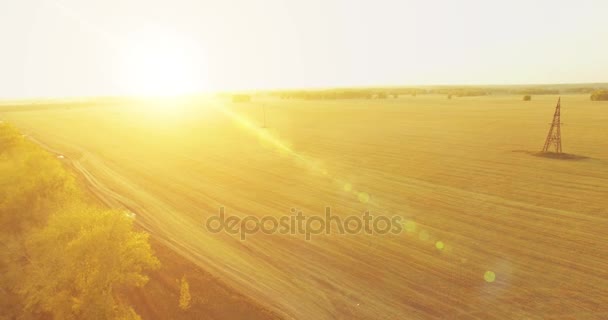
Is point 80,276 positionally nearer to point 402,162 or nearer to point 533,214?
point 533,214

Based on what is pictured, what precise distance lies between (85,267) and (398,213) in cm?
1633

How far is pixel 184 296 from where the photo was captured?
41.7 feet

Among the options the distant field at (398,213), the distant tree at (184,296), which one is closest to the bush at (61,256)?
the distant tree at (184,296)

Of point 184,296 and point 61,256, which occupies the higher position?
point 61,256

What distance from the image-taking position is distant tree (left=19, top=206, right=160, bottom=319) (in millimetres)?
10836

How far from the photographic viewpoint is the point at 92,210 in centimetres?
1466

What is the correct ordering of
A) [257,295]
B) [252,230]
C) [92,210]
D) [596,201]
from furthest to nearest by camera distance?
1. [596,201]
2. [252,230]
3. [92,210]
4. [257,295]

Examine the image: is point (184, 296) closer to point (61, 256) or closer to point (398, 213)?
point (61, 256)

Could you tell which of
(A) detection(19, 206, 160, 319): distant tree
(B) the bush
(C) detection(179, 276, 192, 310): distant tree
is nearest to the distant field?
(C) detection(179, 276, 192, 310): distant tree

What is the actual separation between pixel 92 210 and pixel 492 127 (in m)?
55.6

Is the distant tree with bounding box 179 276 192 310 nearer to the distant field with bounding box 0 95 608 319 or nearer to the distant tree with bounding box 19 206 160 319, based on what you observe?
the distant tree with bounding box 19 206 160 319

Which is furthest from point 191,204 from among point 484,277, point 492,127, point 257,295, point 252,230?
point 492,127

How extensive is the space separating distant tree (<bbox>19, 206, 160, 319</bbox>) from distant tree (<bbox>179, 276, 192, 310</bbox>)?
4.78 ft


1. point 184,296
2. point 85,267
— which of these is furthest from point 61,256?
point 184,296
